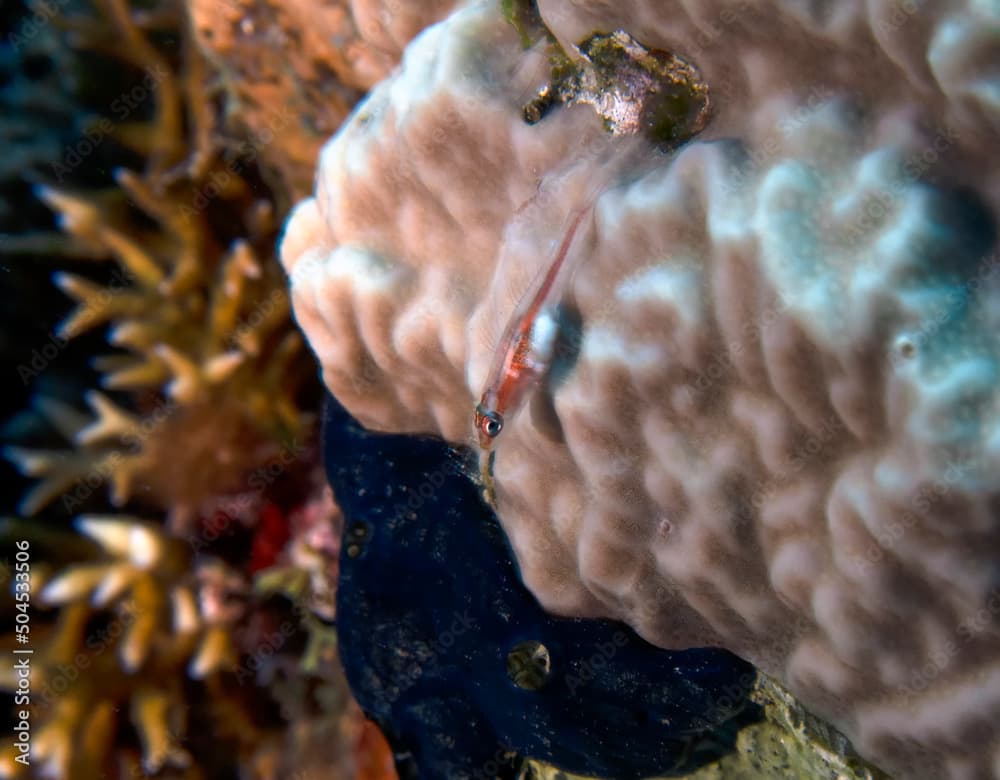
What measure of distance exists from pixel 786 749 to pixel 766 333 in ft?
3.90

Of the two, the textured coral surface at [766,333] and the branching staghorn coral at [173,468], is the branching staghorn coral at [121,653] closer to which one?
the branching staghorn coral at [173,468]

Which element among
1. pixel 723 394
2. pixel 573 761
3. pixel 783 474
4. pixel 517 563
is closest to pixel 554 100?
pixel 723 394

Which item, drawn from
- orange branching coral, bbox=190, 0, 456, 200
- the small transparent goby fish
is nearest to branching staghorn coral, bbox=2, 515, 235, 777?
orange branching coral, bbox=190, 0, 456, 200

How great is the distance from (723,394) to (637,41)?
826 millimetres

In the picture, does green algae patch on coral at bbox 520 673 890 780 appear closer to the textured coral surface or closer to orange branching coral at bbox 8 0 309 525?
the textured coral surface

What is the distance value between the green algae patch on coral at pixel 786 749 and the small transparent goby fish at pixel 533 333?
971 mm

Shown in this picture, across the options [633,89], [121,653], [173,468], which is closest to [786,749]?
[633,89]

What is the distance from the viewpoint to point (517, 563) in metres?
2.06

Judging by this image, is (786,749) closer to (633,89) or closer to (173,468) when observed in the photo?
(633,89)

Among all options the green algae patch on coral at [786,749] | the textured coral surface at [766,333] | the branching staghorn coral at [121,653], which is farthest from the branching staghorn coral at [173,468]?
the green algae patch on coral at [786,749]

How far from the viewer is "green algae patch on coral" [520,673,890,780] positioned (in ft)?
5.58

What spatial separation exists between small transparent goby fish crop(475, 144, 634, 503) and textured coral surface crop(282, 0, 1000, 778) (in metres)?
0.04

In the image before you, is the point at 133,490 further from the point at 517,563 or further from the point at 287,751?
the point at 517,563

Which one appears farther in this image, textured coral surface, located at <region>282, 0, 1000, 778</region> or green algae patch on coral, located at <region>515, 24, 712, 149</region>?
green algae patch on coral, located at <region>515, 24, 712, 149</region>
